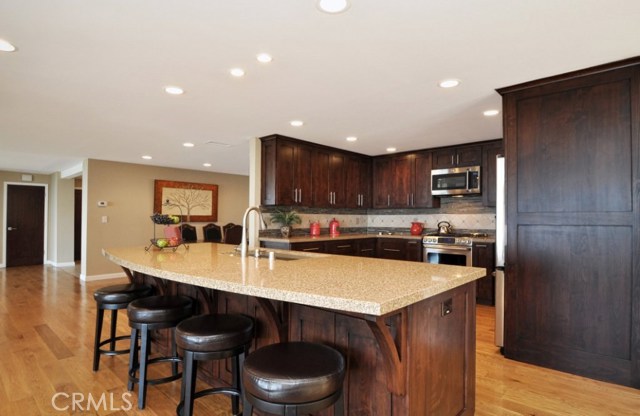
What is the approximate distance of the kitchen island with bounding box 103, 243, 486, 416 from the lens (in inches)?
52.4

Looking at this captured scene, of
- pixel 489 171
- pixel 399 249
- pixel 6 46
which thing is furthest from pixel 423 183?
pixel 6 46

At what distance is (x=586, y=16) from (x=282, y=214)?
3.92 m

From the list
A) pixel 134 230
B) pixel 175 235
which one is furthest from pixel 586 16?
pixel 134 230

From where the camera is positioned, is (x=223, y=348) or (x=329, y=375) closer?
(x=329, y=375)

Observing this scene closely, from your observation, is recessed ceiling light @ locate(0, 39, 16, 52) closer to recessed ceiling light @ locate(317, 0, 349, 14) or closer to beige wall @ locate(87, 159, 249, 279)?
recessed ceiling light @ locate(317, 0, 349, 14)

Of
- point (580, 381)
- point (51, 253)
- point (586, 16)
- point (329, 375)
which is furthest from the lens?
point (51, 253)

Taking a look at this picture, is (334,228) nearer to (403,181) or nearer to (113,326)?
(403,181)

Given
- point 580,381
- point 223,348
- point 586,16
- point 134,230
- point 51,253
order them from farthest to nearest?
point 51,253 < point 134,230 < point 580,381 < point 586,16 < point 223,348

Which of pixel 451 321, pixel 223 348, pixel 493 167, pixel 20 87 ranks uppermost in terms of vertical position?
pixel 20 87

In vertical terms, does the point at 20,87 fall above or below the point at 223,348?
above

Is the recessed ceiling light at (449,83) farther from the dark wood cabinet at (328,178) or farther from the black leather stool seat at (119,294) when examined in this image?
the black leather stool seat at (119,294)

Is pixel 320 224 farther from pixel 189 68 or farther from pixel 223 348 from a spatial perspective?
pixel 223 348

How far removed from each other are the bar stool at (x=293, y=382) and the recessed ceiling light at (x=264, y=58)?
1.80 metres

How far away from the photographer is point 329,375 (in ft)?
4.22
